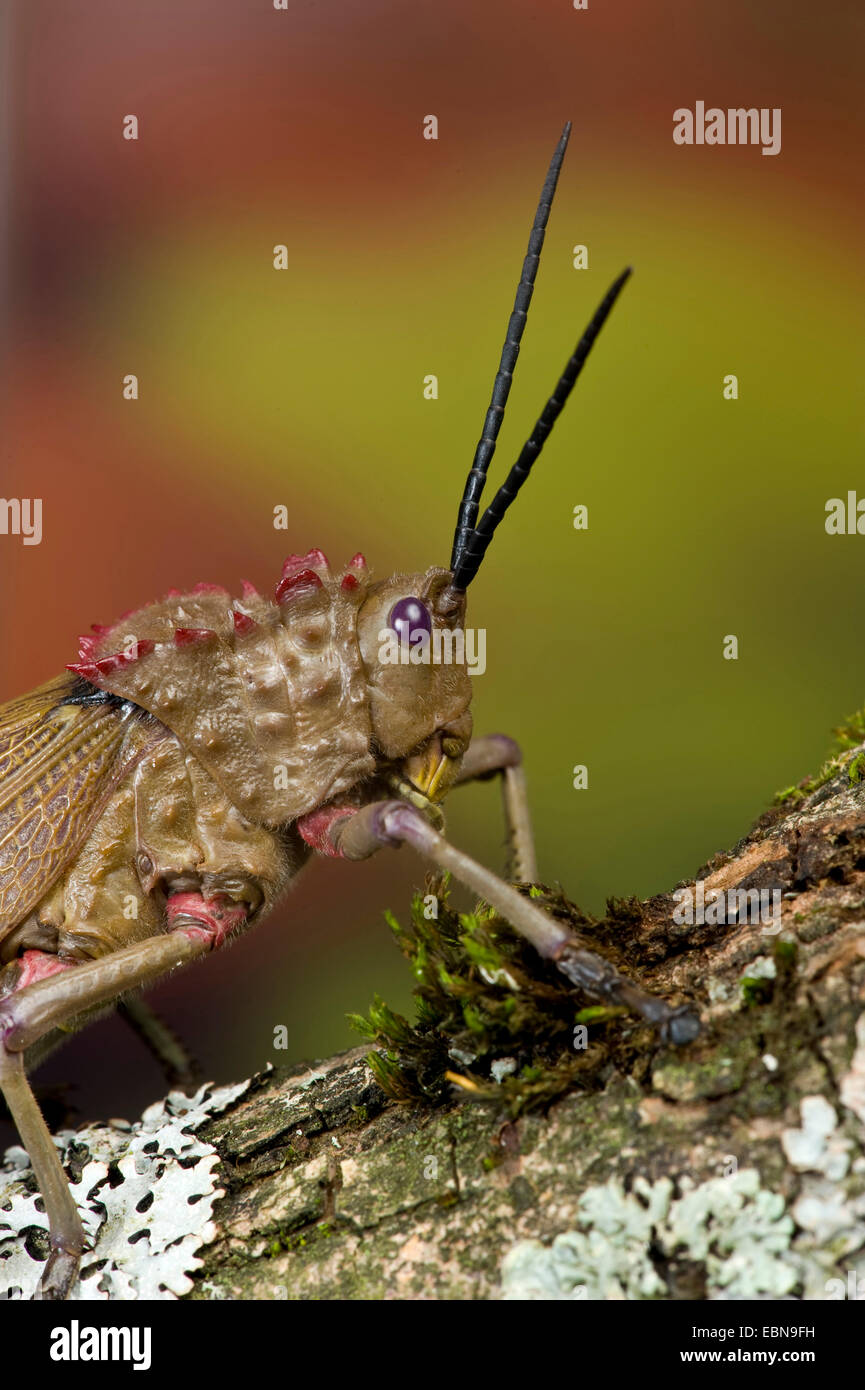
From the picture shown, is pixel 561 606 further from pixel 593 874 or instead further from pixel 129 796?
pixel 129 796

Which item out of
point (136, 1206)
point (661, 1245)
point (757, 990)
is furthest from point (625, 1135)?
point (136, 1206)

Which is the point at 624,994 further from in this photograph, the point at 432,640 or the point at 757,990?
the point at 432,640

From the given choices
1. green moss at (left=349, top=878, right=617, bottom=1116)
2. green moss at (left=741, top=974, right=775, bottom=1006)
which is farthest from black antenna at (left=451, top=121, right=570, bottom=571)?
green moss at (left=741, top=974, right=775, bottom=1006)

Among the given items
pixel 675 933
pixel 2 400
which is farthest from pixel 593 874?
pixel 2 400

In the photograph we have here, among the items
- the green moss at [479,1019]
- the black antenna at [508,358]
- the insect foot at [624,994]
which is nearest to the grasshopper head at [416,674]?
the black antenna at [508,358]

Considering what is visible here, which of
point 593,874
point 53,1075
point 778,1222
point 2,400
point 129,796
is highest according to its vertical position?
point 2,400
